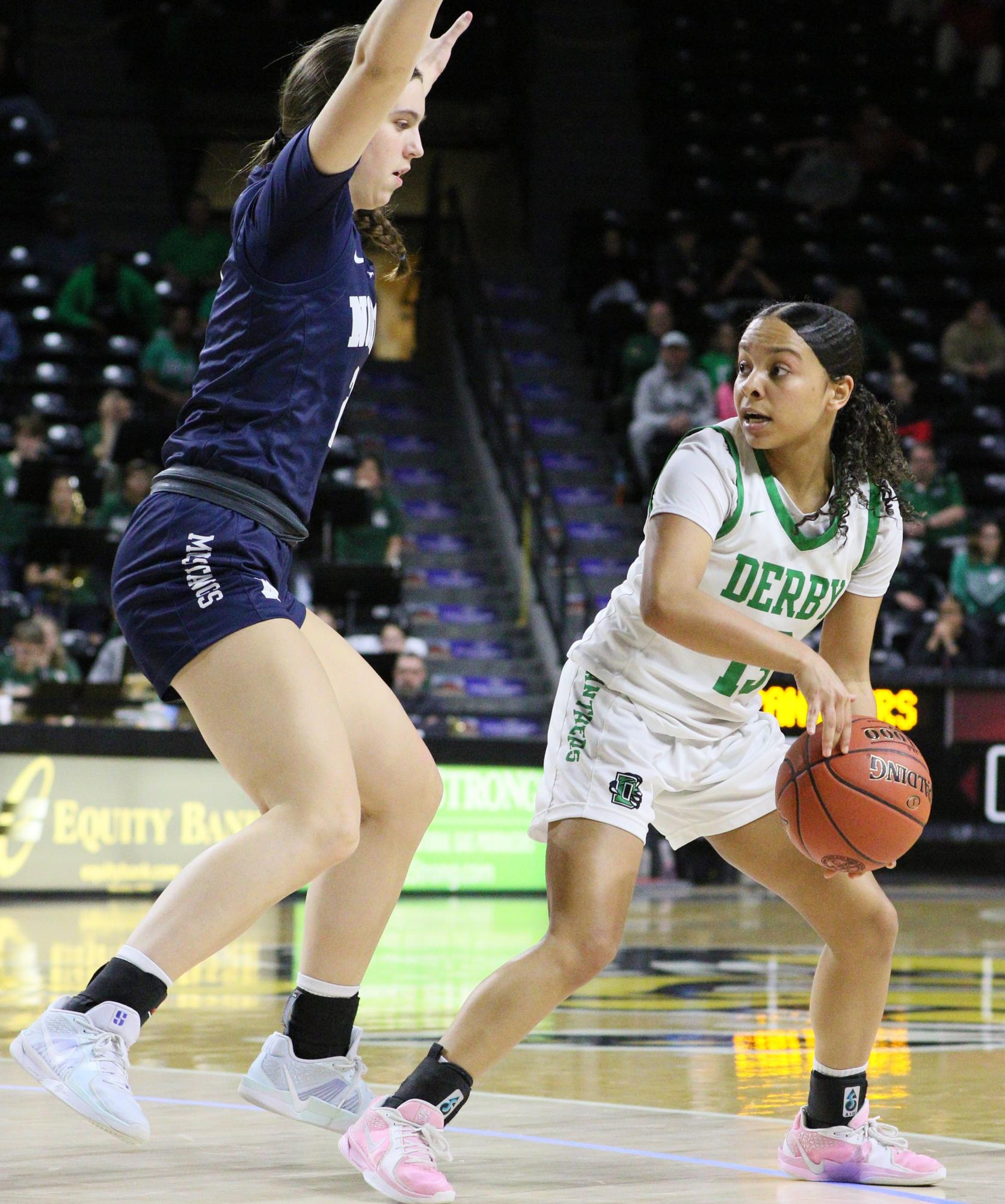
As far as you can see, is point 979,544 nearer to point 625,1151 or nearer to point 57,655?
point 57,655

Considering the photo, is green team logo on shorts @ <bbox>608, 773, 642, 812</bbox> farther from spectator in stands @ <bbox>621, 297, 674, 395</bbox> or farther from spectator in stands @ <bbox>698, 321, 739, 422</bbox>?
spectator in stands @ <bbox>621, 297, 674, 395</bbox>

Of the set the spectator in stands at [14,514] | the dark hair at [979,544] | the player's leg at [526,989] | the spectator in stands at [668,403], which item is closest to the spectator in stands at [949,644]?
the dark hair at [979,544]

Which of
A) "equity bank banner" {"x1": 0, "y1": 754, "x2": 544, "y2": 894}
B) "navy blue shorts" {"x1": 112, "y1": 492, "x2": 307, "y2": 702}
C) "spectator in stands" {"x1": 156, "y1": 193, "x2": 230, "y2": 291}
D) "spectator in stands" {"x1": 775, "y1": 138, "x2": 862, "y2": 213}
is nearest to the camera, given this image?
"navy blue shorts" {"x1": 112, "y1": 492, "x2": 307, "y2": 702}

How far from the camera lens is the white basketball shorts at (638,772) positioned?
381cm

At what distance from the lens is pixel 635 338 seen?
1645 cm

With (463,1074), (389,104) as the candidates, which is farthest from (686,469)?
(463,1074)

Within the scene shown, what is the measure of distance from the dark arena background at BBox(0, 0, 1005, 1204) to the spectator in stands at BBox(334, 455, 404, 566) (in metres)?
0.04

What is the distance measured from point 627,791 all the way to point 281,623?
80 centimetres

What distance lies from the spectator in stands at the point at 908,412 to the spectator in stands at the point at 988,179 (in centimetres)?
369

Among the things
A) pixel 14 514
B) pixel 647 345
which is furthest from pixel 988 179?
pixel 14 514

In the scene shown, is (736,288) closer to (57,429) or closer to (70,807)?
(57,429)

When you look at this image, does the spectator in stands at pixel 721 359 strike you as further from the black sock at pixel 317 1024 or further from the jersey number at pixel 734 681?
the black sock at pixel 317 1024

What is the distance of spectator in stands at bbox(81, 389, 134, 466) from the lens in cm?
1344

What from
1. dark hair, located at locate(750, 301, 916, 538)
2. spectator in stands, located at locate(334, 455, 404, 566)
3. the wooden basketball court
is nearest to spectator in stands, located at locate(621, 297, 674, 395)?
spectator in stands, located at locate(334, 455, 404, 566)
